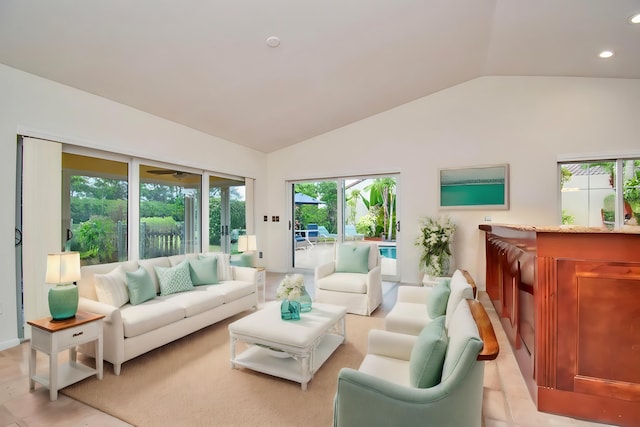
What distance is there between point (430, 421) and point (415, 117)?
5.28 meters

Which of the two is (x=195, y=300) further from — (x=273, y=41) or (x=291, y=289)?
(x=273, y=41)

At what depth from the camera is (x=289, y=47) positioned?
3617mm

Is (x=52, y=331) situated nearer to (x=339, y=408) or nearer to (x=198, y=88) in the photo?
(x=339, y=408)

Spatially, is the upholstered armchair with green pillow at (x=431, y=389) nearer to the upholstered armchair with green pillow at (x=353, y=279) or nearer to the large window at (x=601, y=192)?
the upholstered armchair with green pillow at (x=353, y=279)

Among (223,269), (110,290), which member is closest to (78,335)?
(110,290)

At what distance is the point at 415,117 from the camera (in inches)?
225

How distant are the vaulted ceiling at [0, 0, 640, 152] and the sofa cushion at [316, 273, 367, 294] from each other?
279cm

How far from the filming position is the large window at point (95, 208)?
373cm

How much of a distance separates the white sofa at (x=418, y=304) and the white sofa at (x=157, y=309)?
1.95 metres

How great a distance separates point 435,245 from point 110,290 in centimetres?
447

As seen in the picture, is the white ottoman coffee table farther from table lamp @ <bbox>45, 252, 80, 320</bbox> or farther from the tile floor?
table lamp @ <bbox>45, 252, 80, 320</bbox>

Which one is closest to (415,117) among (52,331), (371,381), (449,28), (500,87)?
(500,87)

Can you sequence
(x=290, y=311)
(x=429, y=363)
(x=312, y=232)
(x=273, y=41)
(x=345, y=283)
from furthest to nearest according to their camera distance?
1. (x=312, y=232)
2. (x=345, y=283)
3. (x=273, y=41)
4. (x=290, y=311)
5. (x=429, y=363)

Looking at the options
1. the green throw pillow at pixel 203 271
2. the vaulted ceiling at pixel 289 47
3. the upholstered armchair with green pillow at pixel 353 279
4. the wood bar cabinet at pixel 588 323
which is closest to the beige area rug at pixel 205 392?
the green throw pillow at pixel 203 271
